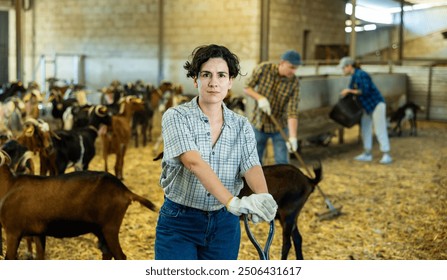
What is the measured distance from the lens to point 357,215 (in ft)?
21.9

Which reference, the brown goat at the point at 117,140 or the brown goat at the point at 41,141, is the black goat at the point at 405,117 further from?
the brown goat at the point at 41,141

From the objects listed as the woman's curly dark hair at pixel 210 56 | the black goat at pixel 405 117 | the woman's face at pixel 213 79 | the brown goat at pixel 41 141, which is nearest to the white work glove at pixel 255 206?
the woman's face at pixel 213 79

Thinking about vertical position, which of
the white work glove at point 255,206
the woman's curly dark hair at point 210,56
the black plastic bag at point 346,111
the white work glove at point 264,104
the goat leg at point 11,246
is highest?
the woman's curly dark hair at point 210,56

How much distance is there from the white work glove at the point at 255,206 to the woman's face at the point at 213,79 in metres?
0.45

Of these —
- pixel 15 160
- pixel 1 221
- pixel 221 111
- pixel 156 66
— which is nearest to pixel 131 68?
pixel 156 66

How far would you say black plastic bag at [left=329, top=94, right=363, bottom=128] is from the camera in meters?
9.65

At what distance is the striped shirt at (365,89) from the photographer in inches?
382

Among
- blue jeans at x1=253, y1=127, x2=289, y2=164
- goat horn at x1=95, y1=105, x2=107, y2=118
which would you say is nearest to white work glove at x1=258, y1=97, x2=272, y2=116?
blue jeans at x1=253, y1=127, x2=289, y2=164

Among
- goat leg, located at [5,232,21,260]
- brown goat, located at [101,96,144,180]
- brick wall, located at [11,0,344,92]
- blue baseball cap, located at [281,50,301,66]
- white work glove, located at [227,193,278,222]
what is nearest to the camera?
white work glove, located at [227,193,278,222]

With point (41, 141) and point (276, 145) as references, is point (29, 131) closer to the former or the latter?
point (41, 141)

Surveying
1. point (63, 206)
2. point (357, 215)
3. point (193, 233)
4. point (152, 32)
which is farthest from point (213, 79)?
point (152, 32)

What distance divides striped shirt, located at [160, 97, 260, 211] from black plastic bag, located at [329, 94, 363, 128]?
7.05 meters

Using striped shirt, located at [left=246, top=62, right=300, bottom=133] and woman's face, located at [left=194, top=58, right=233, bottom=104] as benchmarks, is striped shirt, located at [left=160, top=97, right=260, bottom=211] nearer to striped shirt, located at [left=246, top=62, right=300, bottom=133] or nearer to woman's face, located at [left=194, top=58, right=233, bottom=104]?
woman's face, located at [left=194, top=58, right=233, bottom=104]

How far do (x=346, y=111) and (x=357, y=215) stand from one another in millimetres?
3256
